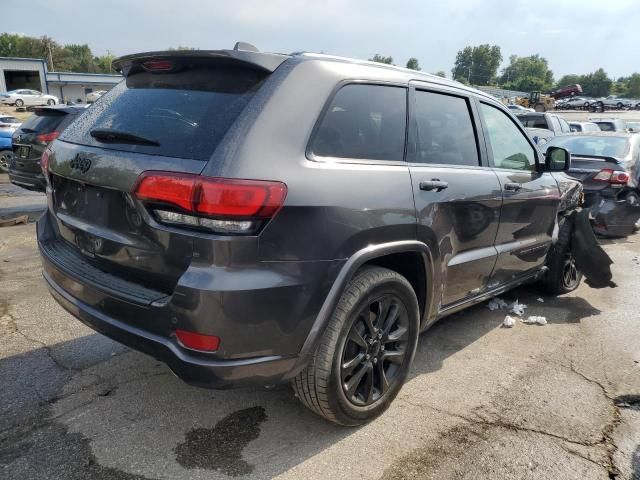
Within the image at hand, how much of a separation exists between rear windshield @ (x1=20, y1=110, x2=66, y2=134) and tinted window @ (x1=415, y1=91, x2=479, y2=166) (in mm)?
7398

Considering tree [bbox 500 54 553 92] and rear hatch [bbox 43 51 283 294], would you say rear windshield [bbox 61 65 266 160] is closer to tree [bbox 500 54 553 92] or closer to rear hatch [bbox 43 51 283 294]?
rear hatch [bbox 43 51 283 294]

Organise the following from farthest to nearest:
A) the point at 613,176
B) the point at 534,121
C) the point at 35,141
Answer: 1. the point at 534,121
2. the point at 35,141
3. the point at 613,176

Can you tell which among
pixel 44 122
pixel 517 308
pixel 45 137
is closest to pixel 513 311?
pixel 517 308

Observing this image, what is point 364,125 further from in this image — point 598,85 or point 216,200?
point 598,85

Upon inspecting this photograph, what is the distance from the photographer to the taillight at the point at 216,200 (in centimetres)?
204

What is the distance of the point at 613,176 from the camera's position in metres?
6.98

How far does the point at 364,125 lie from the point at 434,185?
0.57 meters

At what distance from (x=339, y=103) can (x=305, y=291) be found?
99cm

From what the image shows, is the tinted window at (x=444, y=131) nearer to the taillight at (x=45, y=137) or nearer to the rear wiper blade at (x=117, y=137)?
the rear wiper blade at (x=117, y=137)

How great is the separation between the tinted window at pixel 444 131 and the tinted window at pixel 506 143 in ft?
A: 0.97

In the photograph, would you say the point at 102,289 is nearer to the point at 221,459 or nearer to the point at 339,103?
the point at 221,459

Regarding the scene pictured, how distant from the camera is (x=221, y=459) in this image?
2.46m

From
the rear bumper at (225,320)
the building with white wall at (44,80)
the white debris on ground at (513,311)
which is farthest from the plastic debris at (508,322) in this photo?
the building with white wall at (44,80)

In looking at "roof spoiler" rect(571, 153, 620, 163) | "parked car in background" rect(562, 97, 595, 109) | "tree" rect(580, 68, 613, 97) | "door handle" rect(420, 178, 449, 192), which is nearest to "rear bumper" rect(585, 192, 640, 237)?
"roof spoiler" rect(571, 153, 620, 163)
